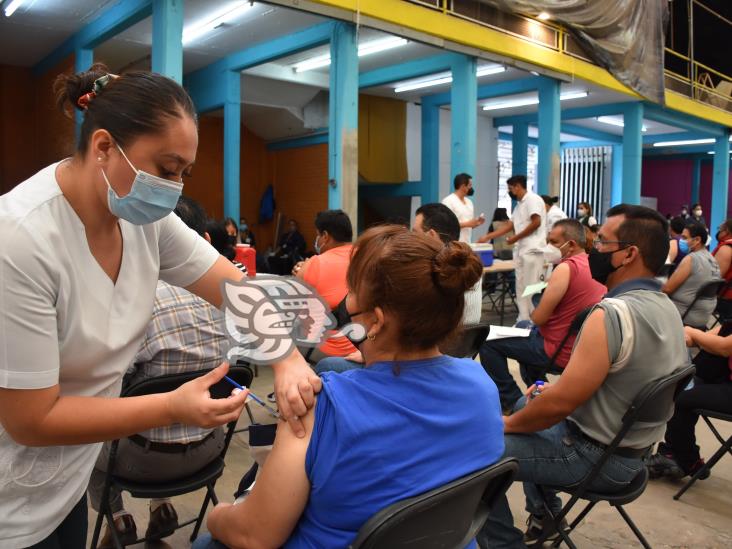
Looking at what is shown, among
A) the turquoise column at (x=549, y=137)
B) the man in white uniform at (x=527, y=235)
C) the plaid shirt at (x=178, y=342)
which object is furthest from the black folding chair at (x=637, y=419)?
the turquoise column at (x=549, y=137)

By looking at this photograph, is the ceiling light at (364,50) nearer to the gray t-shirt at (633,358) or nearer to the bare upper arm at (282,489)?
the gray t-shirt at (633,358)

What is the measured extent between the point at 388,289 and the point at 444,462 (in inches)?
13.0

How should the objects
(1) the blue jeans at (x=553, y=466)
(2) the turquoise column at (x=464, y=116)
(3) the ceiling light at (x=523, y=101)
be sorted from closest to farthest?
1. (1) the blue jeans at (x=553, y=466)
2. (2) the turquoise column at (x=464, y=116)
3. (3) the ceiling light at (x=523, y=101)

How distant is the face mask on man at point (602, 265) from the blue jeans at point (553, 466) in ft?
2.02

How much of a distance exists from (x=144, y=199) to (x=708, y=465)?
2744mm

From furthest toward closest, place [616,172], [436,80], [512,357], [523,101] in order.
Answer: [616,172] < [523,101] < [436,80] < [512,357]

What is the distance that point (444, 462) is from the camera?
107cm

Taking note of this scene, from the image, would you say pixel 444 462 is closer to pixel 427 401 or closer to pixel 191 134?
pixel 427 401

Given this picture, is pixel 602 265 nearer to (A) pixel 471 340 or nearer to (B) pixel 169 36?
(A) pixel 471 340

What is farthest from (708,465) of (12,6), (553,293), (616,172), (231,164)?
(616,172)

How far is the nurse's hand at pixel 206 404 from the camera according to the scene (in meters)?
0.93

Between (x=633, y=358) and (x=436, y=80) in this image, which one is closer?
(x=633, y=358)

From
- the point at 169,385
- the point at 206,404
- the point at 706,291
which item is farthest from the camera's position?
the point at 706,291

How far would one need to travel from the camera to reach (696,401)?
258 centimetres
